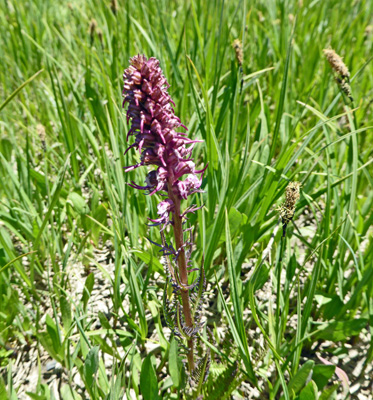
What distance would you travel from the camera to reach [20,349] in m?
1.85

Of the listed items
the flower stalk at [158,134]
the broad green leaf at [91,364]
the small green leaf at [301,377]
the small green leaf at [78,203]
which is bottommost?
the small green leaf at [301,377]

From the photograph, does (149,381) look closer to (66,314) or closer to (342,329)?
(66,314)

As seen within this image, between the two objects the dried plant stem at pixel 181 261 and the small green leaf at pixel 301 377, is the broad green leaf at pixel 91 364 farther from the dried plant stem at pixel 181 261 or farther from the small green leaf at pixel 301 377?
the small green leaf at pixel 301 377

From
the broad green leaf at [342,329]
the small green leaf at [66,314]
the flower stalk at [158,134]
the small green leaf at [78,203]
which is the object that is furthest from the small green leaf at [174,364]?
the small green leaf at [78,203]

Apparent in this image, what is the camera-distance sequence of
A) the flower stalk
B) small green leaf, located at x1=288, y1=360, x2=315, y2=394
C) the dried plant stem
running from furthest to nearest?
small green leaf, located at x1=288, y1=360, x2=315, y2=394
the dried plant stem
the flower stalk

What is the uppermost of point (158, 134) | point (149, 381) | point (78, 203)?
point (158, 134)

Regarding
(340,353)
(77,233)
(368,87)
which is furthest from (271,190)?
(368,87)

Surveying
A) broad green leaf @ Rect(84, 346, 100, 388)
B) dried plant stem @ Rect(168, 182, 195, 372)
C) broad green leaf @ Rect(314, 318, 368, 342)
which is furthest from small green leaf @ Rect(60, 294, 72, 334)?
broad green leaf @ Rect(314, 318, 368, 342)

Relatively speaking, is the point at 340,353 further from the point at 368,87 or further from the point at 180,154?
the point at 368,87

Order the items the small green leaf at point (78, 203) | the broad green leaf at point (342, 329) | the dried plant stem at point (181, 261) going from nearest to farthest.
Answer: the dried plant stem at point (181, 261) → the broad green leaf at point (342, 329) → the small green leaf at point (78, 203)

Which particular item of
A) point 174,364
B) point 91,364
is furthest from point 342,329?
point 91,364

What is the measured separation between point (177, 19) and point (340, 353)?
3.36m

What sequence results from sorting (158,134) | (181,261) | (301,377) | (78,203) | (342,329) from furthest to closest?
(78,203)
(342,329)
(301,377)
(181,261)
(158,134)

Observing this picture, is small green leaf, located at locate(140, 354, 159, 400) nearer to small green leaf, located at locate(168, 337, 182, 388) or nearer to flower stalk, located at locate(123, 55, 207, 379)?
small green leaf, located at locate(168, 337, 182, 388)
